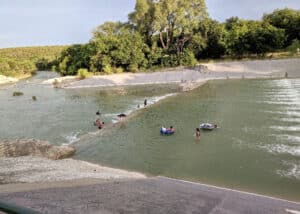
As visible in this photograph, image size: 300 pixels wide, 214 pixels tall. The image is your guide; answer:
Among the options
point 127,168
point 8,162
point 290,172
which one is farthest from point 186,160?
point 8,162

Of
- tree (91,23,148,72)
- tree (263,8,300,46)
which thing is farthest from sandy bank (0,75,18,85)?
tree (263,8,300,46)

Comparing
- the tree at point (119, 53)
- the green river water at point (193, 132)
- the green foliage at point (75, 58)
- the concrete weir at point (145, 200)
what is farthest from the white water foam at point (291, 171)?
the green foliage at point (75, 58)

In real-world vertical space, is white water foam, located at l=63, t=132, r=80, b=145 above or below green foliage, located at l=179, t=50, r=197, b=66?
below

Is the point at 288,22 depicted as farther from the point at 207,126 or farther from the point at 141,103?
the point at 207,126

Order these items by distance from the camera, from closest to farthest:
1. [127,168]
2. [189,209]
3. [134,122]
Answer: [189,209]
[127,168]
[134,122]

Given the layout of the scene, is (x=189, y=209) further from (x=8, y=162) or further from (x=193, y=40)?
(x=193, y=40)

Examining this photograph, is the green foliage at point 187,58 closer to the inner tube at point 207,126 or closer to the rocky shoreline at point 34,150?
the inner tube at point 207,126

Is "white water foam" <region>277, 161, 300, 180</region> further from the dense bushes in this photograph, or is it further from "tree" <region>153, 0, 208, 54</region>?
"tree" <region>153, 0, 208, 54</region>
